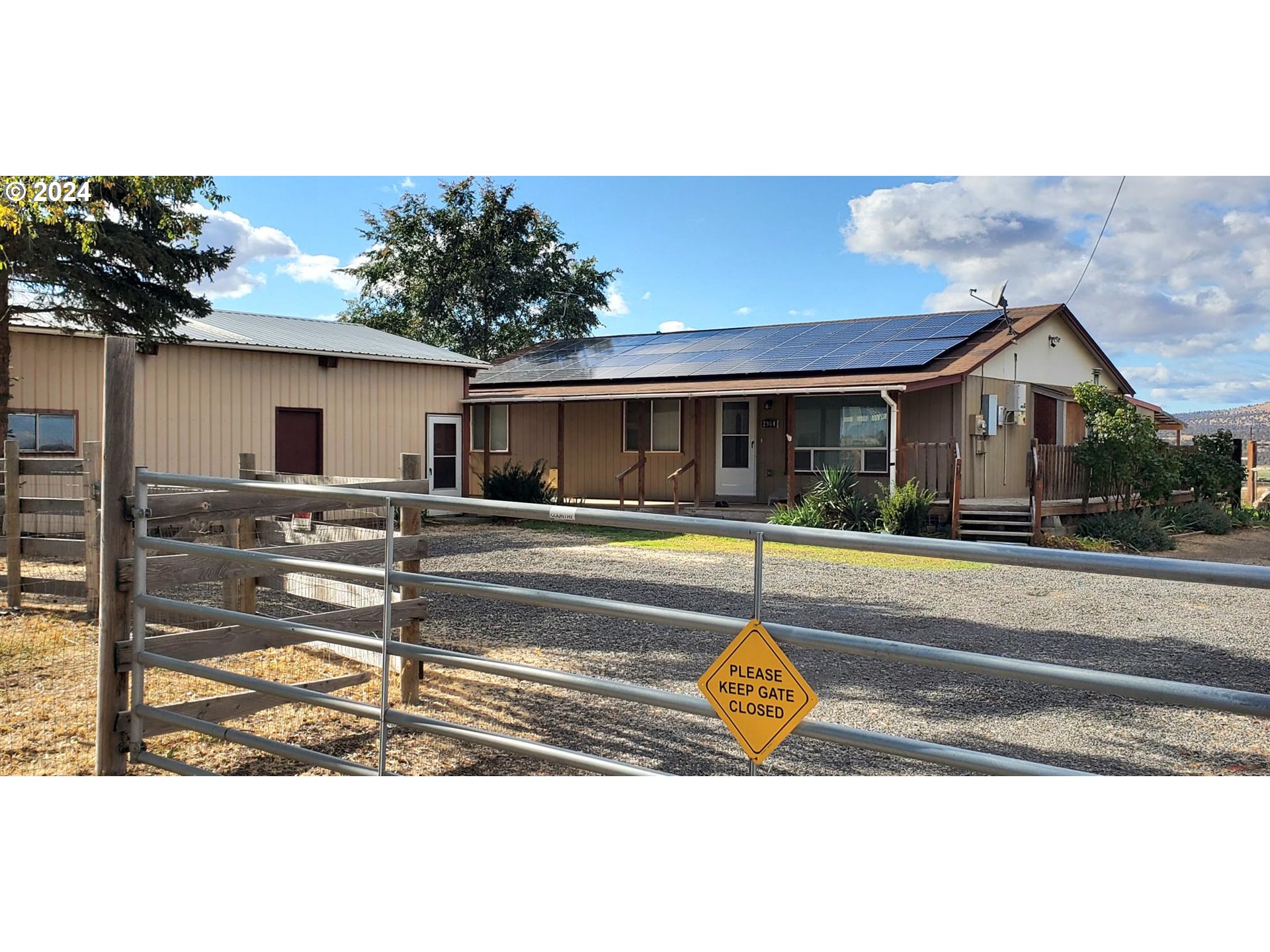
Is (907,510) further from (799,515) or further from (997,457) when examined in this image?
(997,457)

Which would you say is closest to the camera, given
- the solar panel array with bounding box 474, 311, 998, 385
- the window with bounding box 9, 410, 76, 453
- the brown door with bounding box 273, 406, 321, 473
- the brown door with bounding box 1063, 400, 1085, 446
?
the window with bounding box 9, 410, 76, 453

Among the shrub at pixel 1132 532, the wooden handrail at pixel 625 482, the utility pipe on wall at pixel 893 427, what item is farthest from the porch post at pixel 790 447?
the shrub at pixel 1132 532

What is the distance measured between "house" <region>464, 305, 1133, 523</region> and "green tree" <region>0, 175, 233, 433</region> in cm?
862

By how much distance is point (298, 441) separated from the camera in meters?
18.4

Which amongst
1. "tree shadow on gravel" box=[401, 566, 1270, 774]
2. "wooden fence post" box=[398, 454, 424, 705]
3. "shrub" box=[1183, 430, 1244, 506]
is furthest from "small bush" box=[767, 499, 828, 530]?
"wooden fence post" box=[398, 454, 424, 705]

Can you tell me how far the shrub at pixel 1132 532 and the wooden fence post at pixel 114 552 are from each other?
15.4 m

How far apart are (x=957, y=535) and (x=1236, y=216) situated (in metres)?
91.1

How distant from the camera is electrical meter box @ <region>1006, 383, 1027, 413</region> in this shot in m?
19.2

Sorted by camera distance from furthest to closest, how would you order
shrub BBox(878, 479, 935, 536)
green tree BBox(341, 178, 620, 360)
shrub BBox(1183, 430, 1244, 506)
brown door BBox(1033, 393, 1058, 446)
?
green tree BBox(341, 178, 620, 360), shrub BBox(1183, 430, 1244, 506), brown door BBox(1033, 393, 1058, 446), shrub BBox(878, 479, 935, 536)

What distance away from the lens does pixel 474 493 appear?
76.1 ft

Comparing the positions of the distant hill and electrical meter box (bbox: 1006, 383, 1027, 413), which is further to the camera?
the distant hill

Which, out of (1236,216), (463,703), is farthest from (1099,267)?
(463,703)

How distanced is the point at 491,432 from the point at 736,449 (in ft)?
22.6

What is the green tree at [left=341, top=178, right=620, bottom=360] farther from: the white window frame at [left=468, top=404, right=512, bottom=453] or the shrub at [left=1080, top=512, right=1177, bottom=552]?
the shrub at [left=1080, top=512, right=1177, bottom=552]
